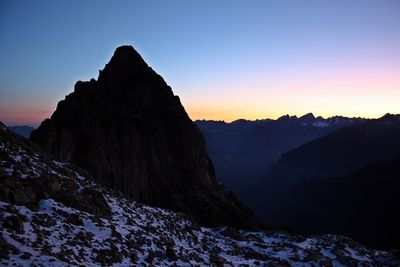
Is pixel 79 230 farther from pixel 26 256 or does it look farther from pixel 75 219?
pixel 26 256

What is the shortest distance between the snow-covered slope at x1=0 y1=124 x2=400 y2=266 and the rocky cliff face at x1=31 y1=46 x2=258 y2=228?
22.3 meters

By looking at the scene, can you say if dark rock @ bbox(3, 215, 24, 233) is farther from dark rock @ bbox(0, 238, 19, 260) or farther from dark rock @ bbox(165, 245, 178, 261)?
dark rock @ bbox(165, 245, 178, 261)

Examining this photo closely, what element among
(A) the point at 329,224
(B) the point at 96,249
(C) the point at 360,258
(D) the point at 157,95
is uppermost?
(D) the point at 157,95

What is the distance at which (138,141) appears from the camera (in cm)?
7656

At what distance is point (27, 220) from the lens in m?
21.8

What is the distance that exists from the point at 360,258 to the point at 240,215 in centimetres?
2608

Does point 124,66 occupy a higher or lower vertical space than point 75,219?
higher

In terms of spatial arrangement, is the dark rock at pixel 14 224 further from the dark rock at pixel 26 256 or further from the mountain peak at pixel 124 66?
the mountain peak at pixel 124 66

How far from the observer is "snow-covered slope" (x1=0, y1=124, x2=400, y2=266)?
2016 cm

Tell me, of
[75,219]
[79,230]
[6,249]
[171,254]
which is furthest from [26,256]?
[171,254]

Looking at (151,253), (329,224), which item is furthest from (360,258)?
(329,224)

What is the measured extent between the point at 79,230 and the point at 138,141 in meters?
52.0

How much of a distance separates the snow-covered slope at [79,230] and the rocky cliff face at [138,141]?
22307 millimetres

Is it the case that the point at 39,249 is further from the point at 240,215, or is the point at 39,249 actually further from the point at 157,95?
the point at 157,95
